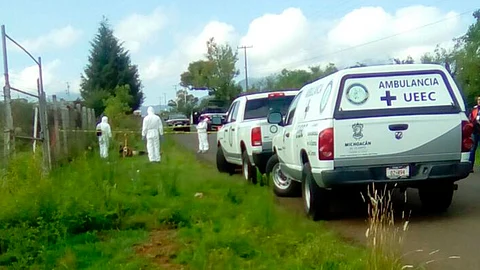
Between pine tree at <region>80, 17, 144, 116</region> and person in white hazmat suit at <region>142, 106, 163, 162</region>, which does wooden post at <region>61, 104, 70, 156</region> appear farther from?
pine tree at <region>80, 17, 144, 116</region>

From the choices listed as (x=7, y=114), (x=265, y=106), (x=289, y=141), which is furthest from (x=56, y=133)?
(x=289, y=141)

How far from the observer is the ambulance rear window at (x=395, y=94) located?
909 cm

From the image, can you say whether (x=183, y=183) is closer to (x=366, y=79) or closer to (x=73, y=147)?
(x=366, y=79)

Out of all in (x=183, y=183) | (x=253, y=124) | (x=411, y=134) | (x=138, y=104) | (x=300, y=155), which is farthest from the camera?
(x=138, y=104)

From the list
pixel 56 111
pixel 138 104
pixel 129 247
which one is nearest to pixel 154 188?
pixel 129 247

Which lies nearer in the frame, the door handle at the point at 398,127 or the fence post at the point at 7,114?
the door handle at the point at 398,127

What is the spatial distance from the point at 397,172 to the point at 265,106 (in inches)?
249

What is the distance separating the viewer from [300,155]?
10258 millimetres

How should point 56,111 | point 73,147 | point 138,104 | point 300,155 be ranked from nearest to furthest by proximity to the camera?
point 300,155 → point 56,111 → point 73,147 → point 138,104

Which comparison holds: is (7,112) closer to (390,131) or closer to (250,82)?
(390,131)

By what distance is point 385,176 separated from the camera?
9023mm

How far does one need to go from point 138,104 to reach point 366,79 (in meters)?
59.6

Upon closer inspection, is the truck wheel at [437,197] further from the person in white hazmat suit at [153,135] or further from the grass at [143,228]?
the person in white hazmat suit at [153,135]

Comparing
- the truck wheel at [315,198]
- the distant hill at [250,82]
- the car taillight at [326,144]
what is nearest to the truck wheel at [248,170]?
the truck wheel at [315,198]
